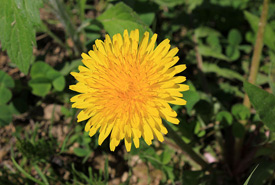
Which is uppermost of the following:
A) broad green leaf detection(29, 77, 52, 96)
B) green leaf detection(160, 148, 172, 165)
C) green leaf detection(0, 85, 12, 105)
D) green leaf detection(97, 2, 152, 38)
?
green leaf detection(97, 2, 152, 38)

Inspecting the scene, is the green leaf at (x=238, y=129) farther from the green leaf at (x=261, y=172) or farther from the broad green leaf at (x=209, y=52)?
the broad green leaf at (x=209, y=52)

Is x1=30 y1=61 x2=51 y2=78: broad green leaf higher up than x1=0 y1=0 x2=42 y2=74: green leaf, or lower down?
Result: lower down

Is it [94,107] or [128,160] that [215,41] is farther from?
[94,107]

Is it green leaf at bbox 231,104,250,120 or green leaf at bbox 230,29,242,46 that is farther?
green leaf at bbox 230,29,242,46

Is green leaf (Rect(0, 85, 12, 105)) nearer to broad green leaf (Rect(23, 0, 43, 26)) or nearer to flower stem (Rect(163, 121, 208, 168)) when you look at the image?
broad green leaf (Rect(23, 0, 43, 26))

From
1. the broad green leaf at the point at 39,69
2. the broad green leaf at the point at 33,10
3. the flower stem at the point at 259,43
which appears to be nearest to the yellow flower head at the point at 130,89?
the broad green leaf at the point at 33,10

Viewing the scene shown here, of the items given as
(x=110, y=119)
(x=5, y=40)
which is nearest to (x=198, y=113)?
(x=110, y=119)

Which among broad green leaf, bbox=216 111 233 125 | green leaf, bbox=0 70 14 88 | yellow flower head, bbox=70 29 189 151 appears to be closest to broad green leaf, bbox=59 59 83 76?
green leaf, bbox=0 70 14 88

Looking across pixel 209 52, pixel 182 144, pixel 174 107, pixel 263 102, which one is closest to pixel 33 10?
pixel 174 107
